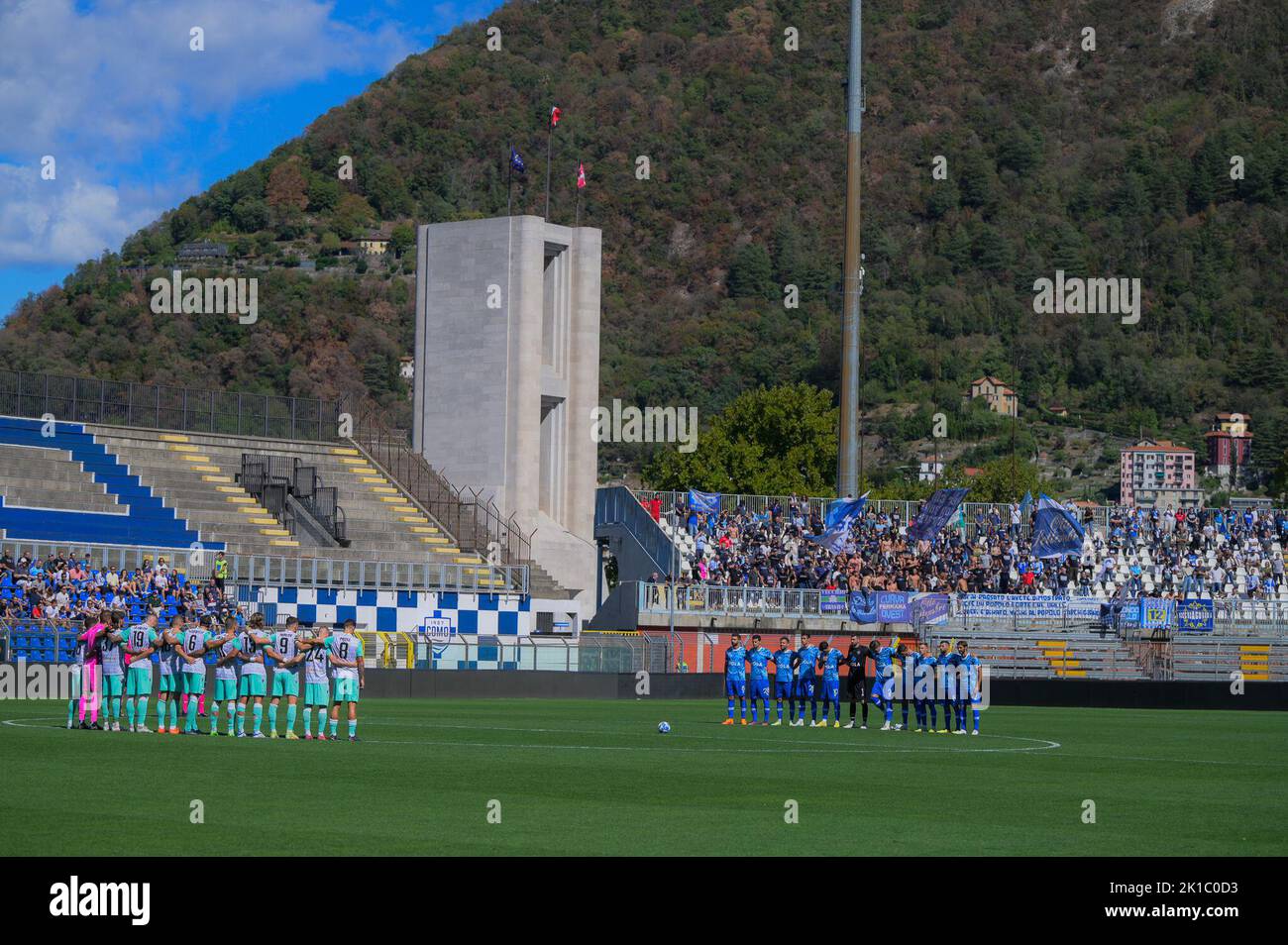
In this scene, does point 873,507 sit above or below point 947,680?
above

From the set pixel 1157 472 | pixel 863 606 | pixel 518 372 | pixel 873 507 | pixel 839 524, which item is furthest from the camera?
pixel 1157 472

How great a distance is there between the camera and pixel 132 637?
1136 inches

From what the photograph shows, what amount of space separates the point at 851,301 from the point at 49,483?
29804 millimetres

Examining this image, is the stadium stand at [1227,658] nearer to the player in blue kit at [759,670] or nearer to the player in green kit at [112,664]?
the player in blue kit at [759,670]

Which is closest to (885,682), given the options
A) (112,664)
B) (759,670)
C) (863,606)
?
(759,670)

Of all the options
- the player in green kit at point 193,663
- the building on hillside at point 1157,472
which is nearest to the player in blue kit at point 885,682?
the player in green kit at point 193,663

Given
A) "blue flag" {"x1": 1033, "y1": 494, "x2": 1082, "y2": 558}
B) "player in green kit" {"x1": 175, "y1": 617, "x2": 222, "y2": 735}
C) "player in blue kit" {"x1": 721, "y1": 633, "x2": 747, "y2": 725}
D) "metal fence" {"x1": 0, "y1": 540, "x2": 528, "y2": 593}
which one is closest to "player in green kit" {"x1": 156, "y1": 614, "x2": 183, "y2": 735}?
"player in green kit" {"x1": 175, "y1": 617, "x2": 222, "y2": 735}

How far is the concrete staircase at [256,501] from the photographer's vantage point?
5616 cm

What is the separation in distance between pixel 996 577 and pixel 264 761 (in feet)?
150

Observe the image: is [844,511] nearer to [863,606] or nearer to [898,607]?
Answer: [863,606]

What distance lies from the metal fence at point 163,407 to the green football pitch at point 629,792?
2792cm

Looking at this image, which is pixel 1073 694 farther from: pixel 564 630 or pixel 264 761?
pixel 264 761

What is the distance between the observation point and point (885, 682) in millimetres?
35594

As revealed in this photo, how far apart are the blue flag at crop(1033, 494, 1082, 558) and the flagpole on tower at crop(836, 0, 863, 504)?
7914mm
